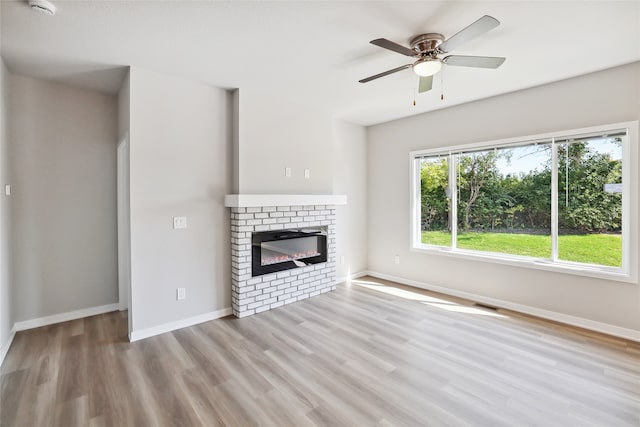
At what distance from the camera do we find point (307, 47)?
249 centimetres

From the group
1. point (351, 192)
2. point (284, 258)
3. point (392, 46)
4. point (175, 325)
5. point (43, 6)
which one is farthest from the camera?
point (351, 192)

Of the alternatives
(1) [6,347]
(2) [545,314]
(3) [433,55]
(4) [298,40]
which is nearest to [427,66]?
(3) [433,55]

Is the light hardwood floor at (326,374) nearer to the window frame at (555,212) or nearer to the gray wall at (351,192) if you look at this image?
the window frame at (555,212)

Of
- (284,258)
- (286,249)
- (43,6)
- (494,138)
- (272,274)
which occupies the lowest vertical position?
(272,274)

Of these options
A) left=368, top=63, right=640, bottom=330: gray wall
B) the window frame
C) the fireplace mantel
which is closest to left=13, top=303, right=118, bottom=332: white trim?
the fireplace mantel

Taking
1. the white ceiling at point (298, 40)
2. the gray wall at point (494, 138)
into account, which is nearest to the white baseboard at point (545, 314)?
the gray wall at point (494, 138)

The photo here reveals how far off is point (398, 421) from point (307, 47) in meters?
2.83

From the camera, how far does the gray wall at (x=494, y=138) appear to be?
289cm

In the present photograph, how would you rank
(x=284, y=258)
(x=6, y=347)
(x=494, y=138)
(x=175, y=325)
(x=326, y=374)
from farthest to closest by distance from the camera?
(x=284, y=258) → (x=494, y=138) → (x=175, y=325) → (x=6, y=347) → (x=326, y=374)

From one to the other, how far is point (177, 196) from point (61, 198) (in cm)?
137

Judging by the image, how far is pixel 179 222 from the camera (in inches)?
122

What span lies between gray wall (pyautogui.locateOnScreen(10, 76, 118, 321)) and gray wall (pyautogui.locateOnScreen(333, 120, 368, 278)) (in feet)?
10.0

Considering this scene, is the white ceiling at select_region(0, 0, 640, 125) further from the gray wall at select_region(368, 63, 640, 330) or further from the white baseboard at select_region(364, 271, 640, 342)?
the white baseboard at select_region(364, 271, 640, 342)

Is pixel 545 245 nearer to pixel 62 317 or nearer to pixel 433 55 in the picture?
pixel 433 55
